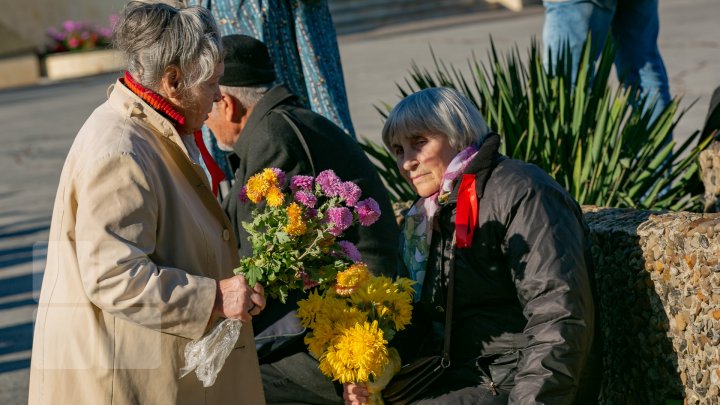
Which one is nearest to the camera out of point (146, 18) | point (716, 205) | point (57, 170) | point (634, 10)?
point (146, 18)

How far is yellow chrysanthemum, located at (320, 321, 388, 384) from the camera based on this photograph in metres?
2.96

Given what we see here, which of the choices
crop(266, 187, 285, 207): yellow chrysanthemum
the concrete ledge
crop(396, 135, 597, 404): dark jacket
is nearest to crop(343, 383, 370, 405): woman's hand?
crop(396, 135, 597, 404): dark jacket

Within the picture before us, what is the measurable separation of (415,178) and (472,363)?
0.61 meters

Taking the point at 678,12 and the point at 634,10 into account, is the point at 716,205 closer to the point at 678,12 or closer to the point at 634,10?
the point at 634,10

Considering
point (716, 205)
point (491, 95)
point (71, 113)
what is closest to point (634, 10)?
point (491, 95)

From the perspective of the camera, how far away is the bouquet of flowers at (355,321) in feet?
9.75

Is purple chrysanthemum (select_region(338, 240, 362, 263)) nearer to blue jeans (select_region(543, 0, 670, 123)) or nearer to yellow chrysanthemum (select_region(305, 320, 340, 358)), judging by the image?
yellow chrysanthemum (select_region(305, 320, 340, 358))

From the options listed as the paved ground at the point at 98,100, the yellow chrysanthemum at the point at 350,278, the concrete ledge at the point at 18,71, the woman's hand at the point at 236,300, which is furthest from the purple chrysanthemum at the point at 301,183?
the concrete ledge at the point at 18,71

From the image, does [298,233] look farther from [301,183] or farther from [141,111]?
[141,111]

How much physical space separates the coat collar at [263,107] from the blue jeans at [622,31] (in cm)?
224

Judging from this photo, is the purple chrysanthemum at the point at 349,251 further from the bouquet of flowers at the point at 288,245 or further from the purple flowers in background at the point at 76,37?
the purple flowers in background at the point at 76,37

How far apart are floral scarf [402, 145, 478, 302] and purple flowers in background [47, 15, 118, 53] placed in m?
17.8

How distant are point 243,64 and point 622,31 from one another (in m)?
2.82

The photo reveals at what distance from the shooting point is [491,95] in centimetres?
537
